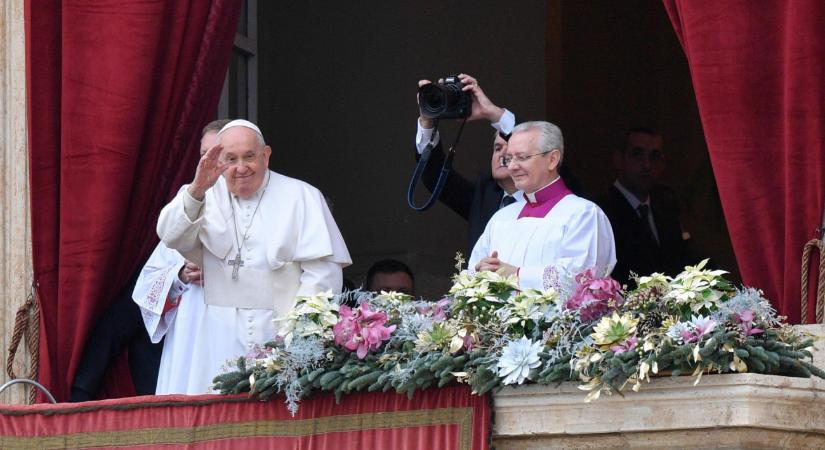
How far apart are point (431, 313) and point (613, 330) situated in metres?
0.72

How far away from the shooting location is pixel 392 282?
283 inches

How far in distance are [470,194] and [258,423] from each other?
1729 millimetres

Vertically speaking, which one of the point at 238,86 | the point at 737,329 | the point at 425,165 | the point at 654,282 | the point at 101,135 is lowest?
the point at 737,329

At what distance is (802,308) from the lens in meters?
5.33

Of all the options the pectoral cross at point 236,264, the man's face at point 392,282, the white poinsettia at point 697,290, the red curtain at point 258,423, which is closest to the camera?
the white poinsettia at point 697,290

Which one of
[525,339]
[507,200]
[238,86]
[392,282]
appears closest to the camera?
[525,339]

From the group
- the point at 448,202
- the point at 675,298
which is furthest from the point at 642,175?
the point at 675,298

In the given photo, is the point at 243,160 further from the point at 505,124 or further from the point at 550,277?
the point at 550,277

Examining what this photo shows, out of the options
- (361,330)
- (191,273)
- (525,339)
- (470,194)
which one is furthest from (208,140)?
(525,339)

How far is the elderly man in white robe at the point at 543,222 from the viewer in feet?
19.0

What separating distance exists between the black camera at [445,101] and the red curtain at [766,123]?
95cm

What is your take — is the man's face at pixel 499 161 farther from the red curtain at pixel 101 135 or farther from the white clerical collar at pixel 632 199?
the red curtain at pixel 101 135

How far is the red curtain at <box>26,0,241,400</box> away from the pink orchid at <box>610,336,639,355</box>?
252 cm

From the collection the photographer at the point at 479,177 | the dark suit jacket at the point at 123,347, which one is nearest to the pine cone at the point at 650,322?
the photographer at the point at 479,177
